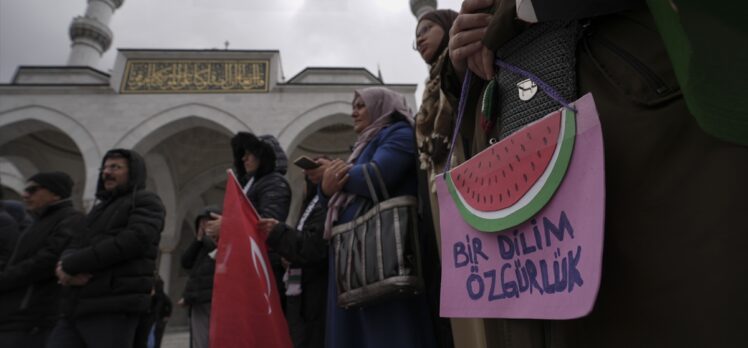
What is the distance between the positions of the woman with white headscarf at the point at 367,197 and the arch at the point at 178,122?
811 centimetres

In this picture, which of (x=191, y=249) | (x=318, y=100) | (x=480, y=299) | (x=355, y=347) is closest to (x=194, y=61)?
(x=318, y=100)

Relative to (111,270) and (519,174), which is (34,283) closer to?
(111,270)

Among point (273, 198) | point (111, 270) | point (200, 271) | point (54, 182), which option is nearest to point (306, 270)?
point (273, 198)

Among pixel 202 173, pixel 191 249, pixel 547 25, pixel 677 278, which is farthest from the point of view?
pixel 202 173

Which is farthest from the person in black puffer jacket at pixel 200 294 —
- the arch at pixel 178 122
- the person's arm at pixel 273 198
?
the arch at pixel 178 122

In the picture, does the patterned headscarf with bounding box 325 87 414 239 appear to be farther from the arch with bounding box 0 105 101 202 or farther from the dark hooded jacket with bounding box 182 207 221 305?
the arch with bounding box 0 105 101 202

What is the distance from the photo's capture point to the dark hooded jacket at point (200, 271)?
120 inches

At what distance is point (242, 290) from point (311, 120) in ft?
26.0

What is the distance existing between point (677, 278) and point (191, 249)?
12.0 ft

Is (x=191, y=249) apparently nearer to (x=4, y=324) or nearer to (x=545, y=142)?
(x=4, y=324)

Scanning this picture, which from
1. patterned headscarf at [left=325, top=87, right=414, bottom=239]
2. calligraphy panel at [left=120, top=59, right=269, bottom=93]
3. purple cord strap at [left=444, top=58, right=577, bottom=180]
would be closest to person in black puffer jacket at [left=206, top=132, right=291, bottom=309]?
patterned headscarf at [left=325, top=87, right=414, bottom=239]

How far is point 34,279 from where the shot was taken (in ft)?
7.27

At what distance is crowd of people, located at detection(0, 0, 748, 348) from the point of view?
1.47 ft

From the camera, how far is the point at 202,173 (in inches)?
491
